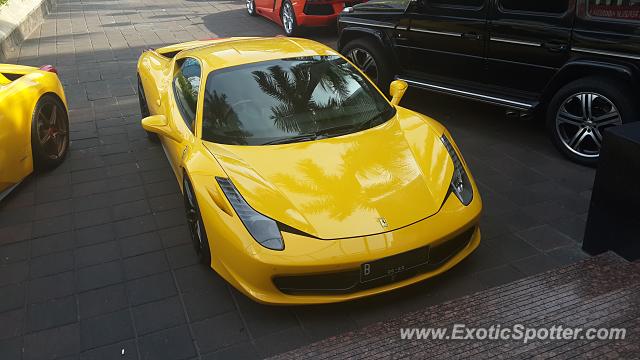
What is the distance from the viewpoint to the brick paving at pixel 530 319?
2.75m

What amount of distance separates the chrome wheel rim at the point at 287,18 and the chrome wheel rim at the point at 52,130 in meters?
6.01

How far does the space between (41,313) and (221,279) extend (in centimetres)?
112

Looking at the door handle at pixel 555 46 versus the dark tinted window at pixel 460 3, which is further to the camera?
the dark tinted window at pixel 460 3

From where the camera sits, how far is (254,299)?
10.6ft

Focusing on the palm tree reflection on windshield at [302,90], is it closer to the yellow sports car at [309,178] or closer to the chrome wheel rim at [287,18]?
the yellow sports car at [309,178]

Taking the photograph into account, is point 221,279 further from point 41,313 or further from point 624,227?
point 624,227

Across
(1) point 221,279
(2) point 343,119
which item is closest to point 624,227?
(2) point 343,119

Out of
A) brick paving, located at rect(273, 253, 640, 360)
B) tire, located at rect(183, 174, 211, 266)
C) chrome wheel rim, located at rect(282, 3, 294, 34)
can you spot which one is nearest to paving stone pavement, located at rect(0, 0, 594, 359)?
tire, located at rect(183, 174, 211, 266)

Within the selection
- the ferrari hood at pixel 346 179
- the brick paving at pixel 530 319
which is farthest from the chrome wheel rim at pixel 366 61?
the brick paving at pixel 530 319

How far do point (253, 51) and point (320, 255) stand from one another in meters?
2.19

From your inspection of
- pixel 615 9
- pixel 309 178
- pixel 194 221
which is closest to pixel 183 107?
pixel 194 221

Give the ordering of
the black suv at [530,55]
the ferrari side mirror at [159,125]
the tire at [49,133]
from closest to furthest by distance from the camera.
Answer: the ferrari side mirror at [159,125], the black suv at [530,55], the tire at [49,133]

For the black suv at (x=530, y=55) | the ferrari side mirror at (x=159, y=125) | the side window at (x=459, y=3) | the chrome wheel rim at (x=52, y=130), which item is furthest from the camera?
the side window at (x=459, y=3)

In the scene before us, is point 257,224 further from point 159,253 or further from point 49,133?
point 49,133
